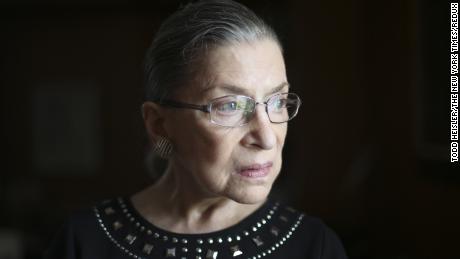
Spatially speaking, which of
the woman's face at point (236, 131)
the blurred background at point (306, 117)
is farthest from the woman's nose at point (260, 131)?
the blurred background at point (306, 117)

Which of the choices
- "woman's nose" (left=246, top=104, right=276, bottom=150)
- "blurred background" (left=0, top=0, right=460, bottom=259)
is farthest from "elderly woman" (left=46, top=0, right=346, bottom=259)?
"blurred background" (left=0, top=0, right=460, bottom=259)

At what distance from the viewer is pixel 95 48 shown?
18.4 ft

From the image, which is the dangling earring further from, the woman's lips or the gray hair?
the woman's lips

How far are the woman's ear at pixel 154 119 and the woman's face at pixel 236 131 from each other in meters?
0.10

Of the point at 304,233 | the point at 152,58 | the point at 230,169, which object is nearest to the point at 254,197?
the point at 230,169

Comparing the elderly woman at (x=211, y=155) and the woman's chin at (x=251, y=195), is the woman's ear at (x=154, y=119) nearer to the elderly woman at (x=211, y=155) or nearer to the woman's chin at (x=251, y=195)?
the elderly woman at (x=211, y=155)

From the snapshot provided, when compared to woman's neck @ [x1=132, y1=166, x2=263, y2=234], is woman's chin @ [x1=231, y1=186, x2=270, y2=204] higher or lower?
higher

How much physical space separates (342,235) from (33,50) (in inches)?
156

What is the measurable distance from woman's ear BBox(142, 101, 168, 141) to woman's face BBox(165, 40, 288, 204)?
0.32 ft

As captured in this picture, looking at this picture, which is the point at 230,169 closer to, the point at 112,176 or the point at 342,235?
the point at 342,235

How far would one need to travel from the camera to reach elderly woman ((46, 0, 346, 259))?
1.05m

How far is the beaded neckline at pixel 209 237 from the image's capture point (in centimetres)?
116

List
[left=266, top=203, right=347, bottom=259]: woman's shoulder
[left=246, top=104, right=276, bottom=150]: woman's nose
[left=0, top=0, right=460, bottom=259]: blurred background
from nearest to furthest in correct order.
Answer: [left=246, top=104, right=276, bottom=150]: woman's nose → [left=266, top=203, right=347, bottom=259]: woman's shoulder → [left=0, top=0, right=460, bottom=259]: blurred background

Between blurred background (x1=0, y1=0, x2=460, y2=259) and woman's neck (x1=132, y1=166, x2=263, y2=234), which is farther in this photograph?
blurred background (x1=0, y1=0, x2=460, y2=259)
